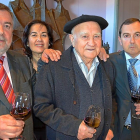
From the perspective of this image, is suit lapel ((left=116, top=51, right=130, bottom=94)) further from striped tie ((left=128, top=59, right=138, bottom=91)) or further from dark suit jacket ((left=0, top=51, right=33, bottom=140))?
dark suit jacket ((left=0, top=51, right=33, bottom=140))

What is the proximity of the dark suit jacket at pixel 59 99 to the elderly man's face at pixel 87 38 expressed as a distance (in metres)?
0.15

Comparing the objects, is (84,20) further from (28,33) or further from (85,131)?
(28,33)

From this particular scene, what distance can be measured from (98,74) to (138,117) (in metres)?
0.67

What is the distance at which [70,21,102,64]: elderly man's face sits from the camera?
1353mm

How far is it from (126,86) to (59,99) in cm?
78

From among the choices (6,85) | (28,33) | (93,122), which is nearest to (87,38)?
(93,122)

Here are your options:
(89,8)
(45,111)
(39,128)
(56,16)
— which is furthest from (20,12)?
(45,111)

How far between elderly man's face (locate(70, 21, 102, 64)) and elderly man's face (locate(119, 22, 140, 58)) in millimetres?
658

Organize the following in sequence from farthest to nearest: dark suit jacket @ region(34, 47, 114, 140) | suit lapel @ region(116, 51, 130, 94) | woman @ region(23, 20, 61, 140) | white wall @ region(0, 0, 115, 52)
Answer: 1. white wall @ region(0, 0, 115, 52)
2. woman @ region(23, 20, 61, 140)
3. suit lapel @ region(116, 51, 130, 94)
4. dark suit jacket @ region(34, 47, 114, 140)

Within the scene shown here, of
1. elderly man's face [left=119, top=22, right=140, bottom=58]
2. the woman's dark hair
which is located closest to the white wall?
the woman's dark hair

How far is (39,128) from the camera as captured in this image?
77.3 inches

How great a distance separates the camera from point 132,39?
6.19ft

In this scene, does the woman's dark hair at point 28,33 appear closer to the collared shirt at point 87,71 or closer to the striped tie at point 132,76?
the collared shirt at point 87,71

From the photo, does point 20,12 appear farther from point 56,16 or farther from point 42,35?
point 42,35
